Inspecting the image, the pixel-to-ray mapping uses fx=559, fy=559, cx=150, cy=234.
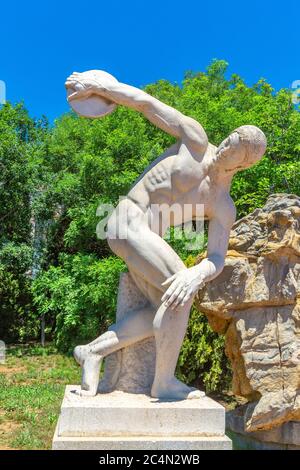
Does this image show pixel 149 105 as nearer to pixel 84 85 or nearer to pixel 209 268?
pixel 84 85

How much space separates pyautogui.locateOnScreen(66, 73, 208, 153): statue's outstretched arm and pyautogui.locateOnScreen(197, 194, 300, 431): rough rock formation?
2532mm

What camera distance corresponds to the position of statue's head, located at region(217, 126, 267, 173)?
12.0ft

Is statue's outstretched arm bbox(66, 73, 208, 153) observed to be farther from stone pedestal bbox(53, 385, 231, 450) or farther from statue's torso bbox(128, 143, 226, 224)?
stone pedestal bbox(53, 385, 231, 450)

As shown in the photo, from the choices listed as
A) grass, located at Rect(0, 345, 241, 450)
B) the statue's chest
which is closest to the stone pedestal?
the statue's chest

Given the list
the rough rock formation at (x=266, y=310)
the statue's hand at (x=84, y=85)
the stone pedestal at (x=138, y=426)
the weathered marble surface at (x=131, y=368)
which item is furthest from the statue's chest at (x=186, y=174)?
the rough rock formation at (x=266, y=310)

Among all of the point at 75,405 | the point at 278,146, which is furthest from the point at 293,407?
the point at 278,146

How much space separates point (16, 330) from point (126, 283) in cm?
1094

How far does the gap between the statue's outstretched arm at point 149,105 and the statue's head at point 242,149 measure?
0.17 metres

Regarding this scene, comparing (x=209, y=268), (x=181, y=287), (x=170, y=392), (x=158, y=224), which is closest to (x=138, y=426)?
(x=170, y=392)

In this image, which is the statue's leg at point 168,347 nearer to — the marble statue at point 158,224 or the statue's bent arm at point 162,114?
the marble statue at point 158,224

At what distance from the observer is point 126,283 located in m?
3.90

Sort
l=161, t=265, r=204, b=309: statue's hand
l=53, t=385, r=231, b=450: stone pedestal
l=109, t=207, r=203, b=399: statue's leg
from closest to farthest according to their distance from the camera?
l=53, t=385, r=231, b=450: stone pedestal, l=161, t=265, r=204, b=309: statue's hand, l=109, t=207, r=203, b=399: statue's leg

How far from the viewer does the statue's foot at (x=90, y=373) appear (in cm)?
361

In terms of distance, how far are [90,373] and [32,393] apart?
18.2 feet
